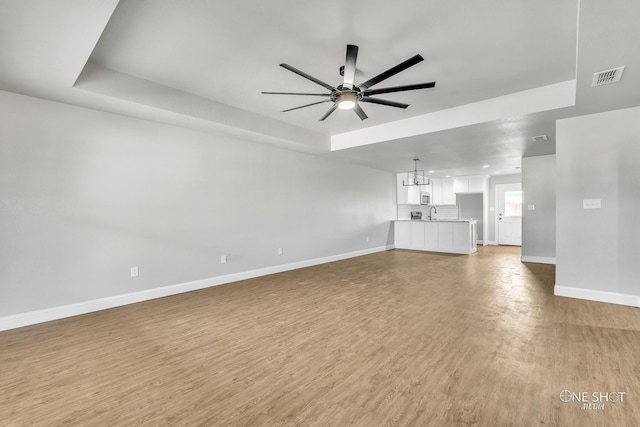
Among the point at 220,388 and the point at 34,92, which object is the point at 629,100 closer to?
the point at 220,388

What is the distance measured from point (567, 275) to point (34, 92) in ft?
22.6

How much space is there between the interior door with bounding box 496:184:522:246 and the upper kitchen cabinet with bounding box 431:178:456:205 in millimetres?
1525

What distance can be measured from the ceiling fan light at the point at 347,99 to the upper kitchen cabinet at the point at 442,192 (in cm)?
831

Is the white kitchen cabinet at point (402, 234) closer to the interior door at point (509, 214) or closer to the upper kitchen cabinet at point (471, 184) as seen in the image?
the upper kitchen cabinet at point (471, 184)

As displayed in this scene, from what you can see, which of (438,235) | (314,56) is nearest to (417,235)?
(438,235)

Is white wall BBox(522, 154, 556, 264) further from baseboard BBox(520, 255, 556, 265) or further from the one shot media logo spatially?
the one shot media logo

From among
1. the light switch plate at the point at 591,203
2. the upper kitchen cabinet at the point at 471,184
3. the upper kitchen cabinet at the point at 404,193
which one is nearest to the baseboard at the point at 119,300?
the light switch plate at the point at 591,203

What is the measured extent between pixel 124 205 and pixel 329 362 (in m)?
3.31

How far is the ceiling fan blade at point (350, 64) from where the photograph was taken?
7.26 feet

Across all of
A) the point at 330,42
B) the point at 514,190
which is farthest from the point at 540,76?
the point at 514,190

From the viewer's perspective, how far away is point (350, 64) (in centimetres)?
240

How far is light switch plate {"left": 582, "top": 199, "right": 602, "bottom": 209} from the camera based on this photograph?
3.72 meters

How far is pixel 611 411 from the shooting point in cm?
163

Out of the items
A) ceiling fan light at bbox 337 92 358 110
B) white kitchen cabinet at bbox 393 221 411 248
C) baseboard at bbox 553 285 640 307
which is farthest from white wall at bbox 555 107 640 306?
white kitchen cabinet at bbox 393 221 411 248
